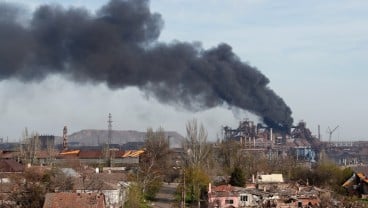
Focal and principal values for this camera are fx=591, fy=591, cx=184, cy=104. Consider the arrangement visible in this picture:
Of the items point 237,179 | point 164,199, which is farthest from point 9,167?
point 237,179

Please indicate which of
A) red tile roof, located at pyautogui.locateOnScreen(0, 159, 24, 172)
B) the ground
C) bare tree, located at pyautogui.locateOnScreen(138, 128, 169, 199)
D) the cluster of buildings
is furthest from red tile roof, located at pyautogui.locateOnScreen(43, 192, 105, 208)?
bare tree, located at pyautogui.locateOnScreen(138, 128, 169, 199)

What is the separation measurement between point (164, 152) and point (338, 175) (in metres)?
11.7

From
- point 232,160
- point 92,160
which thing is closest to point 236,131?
point 92,160

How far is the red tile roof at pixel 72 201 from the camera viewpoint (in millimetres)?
16578

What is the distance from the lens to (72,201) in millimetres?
16672

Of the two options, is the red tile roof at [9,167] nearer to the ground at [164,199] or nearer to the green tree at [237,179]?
the ground at [164,199]

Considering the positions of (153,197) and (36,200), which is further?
(153,197)

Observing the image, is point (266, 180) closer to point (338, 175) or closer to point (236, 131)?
point (338, 175)

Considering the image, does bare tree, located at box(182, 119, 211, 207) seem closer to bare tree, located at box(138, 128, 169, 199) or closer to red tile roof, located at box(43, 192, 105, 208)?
bare tree, located at box(138, 128, 169, 199)

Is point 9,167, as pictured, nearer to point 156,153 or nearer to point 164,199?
point 164,199

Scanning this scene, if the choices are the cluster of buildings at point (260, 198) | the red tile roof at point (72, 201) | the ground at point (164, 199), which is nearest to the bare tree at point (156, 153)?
the ground at point (164, 199)

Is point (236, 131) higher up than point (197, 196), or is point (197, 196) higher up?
point (236, 131)

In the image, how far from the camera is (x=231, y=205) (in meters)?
25.4

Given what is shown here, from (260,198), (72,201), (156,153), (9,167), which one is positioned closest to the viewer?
(72,201)
